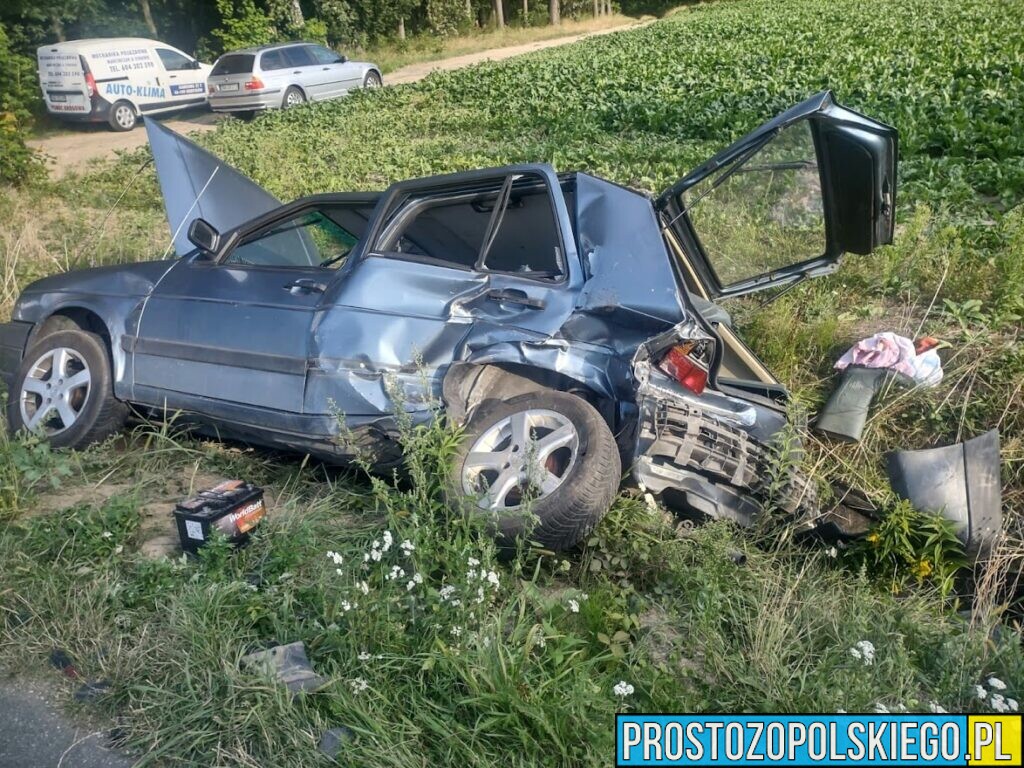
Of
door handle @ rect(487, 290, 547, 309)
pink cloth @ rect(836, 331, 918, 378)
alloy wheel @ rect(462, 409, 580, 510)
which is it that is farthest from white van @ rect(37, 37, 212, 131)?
alloy wheel @ rect(462, 409, 580, 510)

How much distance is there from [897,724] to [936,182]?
236 inches

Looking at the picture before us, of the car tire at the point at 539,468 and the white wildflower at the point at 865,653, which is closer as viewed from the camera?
the white wildflower at the point at 865,653

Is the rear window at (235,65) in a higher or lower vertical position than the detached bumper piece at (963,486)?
higher

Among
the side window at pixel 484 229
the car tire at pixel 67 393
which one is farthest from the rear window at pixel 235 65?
the side window at pixel 484 229

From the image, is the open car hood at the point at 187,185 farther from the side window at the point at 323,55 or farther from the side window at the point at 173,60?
the side window at the point at 173,60

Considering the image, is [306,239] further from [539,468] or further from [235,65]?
[235,65]

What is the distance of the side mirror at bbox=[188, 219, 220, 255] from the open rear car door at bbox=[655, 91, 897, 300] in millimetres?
2488

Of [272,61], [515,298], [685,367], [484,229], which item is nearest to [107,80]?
→ [272,61]

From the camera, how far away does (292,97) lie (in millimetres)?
20109

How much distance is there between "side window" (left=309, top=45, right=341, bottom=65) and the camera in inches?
826

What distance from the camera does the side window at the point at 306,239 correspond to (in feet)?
17.2

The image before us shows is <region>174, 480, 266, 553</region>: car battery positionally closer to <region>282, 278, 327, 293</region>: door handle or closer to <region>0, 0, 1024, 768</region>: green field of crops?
<region>0, 0, 1024, 768</region>: green field of crops

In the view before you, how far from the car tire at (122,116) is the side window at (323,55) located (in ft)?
13.8

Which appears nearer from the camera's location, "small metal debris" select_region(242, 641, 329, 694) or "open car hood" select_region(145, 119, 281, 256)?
"small metal debris" select_region(242, 641, 329, 694)
